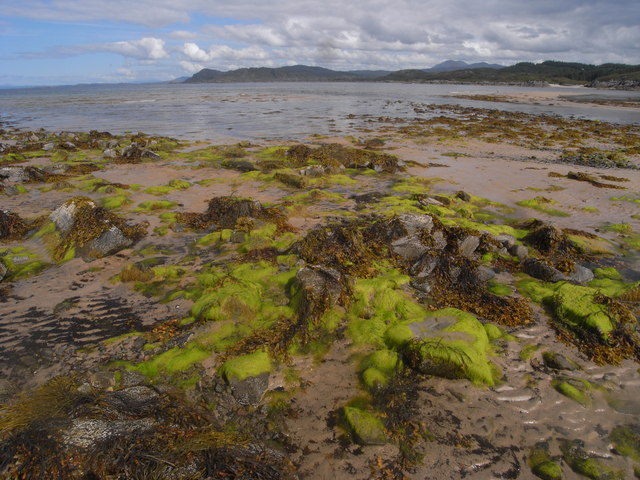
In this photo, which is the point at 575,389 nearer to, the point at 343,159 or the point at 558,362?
the point at 558,362

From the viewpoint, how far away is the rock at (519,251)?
24.0 feet

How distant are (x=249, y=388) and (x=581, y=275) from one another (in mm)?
6226

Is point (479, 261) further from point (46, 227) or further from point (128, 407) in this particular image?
point (46, 227)

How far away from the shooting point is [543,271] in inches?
258

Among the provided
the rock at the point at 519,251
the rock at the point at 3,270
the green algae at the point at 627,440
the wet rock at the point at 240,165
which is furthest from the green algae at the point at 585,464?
the wet rock at the point at 240,165

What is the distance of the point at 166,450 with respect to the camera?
3.12 metres

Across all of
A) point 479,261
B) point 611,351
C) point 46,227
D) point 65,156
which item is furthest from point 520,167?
point 65,156

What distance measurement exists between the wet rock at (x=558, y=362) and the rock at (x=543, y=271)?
2.16 m

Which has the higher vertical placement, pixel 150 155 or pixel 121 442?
pixel 150 155

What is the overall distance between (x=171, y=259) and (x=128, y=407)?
4.04 metres

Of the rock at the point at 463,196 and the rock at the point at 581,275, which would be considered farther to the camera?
the rock at the point at 463,196

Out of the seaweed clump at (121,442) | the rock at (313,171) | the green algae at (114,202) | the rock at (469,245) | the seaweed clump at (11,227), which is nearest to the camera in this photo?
the seaweed clump at (121,442)

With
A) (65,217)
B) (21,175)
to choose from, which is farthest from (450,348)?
(21,175)

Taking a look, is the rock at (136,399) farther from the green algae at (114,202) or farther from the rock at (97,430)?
the green algae at (114,202)
